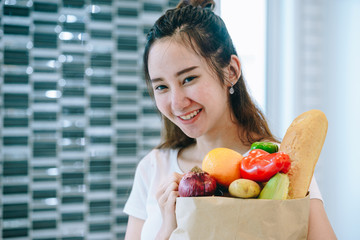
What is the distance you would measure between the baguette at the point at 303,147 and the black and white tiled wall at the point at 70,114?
971mm

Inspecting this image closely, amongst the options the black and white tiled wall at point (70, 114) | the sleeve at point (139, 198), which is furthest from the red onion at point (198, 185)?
the black and white tiled wall at point (70, 114)

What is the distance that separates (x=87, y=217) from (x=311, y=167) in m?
1.16

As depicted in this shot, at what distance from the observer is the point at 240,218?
526 millimetres

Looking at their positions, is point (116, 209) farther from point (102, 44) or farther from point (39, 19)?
point (39, 19)

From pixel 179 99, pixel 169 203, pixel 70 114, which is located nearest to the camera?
pixel 169 203

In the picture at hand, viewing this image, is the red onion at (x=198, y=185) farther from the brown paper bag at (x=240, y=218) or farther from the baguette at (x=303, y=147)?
the baguette at (x=303, y=147)

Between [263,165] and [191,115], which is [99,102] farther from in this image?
[263,165]

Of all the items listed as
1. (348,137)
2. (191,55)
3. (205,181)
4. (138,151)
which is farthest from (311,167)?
(348,137)

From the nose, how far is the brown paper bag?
31 cm

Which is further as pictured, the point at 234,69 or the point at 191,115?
the point at 234,69

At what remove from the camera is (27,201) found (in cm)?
140

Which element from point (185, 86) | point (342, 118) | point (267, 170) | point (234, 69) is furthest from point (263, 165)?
point (342, 118)

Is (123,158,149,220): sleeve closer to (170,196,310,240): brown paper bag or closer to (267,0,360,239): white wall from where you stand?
(170,196,310,240): brown paper bag

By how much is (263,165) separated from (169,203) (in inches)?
9.3
